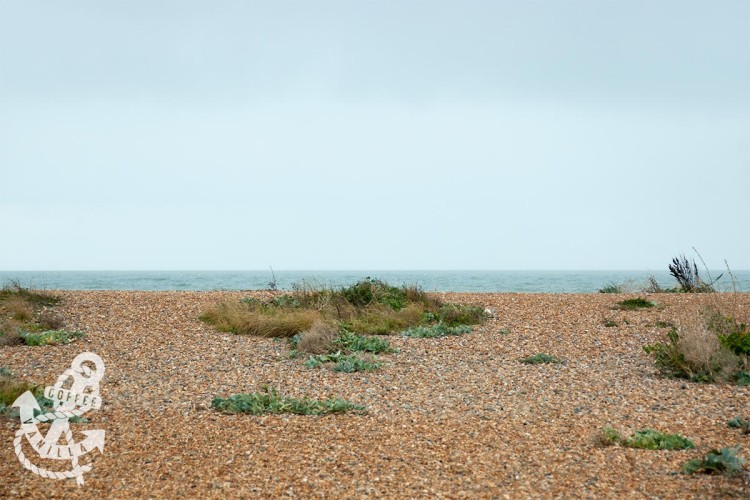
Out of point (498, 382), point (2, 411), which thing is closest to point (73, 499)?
point (2, 411)

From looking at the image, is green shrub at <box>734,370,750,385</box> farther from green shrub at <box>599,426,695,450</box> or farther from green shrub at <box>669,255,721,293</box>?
green shrub at <box>669,255,721,293</box>

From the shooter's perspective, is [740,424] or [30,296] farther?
[30,296]

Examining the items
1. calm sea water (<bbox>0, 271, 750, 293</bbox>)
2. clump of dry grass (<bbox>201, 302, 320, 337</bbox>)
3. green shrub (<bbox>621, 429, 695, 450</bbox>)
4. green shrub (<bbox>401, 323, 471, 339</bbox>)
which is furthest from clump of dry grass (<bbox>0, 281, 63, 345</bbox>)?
green shrub (<bbox>621, 429, 695, 450</bbox>)

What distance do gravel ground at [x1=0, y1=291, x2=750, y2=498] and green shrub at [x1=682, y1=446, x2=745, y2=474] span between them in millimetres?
125

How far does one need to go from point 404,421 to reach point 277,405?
58.4 inches

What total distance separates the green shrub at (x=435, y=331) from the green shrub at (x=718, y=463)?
663cm

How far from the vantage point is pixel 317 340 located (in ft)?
36.7

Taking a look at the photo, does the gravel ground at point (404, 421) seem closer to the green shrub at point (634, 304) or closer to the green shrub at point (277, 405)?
the green shrub at point (277, 405)

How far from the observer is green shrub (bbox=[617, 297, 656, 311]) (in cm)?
1478

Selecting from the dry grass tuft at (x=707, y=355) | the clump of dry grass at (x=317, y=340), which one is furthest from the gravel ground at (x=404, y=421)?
the dry grass tuft at (x=707, y=355)

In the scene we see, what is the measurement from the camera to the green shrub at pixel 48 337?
11.7m

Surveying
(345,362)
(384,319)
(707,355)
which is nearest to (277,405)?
(345,362)

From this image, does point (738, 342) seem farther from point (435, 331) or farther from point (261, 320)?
point (261, 320)

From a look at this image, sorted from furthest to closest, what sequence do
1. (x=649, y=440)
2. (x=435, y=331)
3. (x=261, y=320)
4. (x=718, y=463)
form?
(x=261, y=320) < (x=435, y=331) < (x=649, y=440) < (x=718, y=463)
